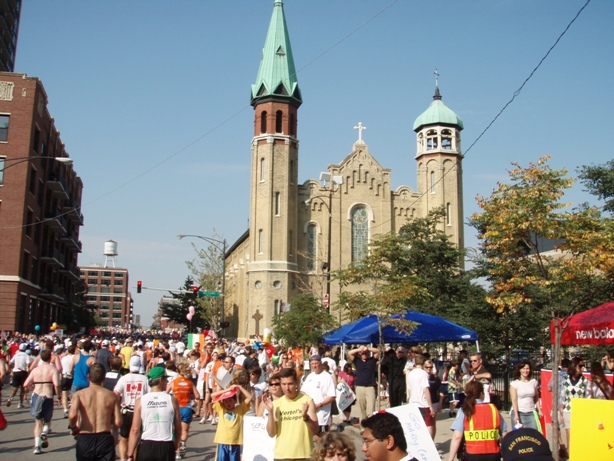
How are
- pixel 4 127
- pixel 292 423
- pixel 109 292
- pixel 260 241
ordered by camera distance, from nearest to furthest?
pixel 292 423 → pixel 4 127 → pixel 260 241 → pixel 109 292

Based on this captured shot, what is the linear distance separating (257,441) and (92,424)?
1863 millimetres

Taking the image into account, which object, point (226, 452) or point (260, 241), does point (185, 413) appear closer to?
point (226, 452)

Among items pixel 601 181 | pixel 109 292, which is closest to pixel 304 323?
pixel 601 181

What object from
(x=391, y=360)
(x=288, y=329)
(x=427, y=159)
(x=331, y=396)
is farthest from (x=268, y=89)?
(x=331, y=396)

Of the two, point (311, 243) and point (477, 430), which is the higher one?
point (311, 243)

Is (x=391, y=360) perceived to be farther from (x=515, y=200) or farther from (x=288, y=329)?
(x=288, y=329)

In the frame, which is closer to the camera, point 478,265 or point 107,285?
point 478,265

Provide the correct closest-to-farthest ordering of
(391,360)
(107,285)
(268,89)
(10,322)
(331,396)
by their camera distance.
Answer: (331,396)
(391,360)
(10,322)
(268,89)
(107,285)

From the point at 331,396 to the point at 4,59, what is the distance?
226 feet

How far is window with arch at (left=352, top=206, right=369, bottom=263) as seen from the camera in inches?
2275

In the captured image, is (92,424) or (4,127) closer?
(92,424)

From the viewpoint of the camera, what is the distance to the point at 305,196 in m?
57.8

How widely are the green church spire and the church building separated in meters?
0.08

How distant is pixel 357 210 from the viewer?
58.8m
